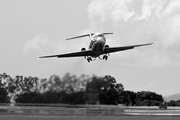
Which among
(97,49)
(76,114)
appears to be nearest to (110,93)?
(97,49)

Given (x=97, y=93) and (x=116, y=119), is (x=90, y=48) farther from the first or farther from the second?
(x=116, y=119)

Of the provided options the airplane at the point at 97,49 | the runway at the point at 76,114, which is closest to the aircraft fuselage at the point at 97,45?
the airplane at the point at 97,49

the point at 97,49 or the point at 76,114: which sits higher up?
the point at 97,49

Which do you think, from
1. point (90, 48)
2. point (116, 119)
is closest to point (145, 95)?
point (90, 48)

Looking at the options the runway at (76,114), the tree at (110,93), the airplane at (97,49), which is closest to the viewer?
the runway at (76,114)

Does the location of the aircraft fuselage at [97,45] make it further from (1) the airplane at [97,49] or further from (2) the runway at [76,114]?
(2) the runway at [76,114]

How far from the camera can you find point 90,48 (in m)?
95.6

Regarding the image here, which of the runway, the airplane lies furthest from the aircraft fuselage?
the runway

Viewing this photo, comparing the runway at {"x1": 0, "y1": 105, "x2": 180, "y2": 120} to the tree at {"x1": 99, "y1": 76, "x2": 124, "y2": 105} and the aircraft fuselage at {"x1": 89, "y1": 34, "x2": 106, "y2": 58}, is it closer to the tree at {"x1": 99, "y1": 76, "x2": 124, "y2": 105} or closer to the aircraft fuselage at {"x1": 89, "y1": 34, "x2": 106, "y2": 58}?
the tree at {"x1": 99, "y1": 76, "x2": 124, "y2": 105}

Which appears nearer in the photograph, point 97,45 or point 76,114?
point 76,114

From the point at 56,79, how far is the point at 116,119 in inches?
928

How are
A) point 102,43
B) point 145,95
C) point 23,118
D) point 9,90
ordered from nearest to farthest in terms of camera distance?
1. point 23,118
2. point 9,90
3. point 102,43
4. point 145,95

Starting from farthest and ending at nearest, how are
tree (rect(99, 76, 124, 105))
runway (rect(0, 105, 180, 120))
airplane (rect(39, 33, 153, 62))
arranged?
airplane (rect(39, 33, 153, 62)) → tree (rect(99, 76, 124, 105)) → runway (rect(0, 105, 180, 120))

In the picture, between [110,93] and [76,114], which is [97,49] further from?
[76,114]
